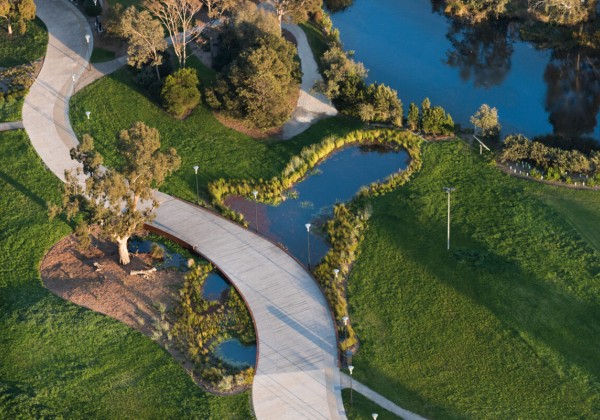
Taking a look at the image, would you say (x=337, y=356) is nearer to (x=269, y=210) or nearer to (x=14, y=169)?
(x=269, y=210)

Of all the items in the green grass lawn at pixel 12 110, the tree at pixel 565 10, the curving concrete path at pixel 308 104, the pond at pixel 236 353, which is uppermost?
the tree at pixel 565 10

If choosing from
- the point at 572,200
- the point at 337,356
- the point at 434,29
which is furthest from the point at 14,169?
the point at 434,29

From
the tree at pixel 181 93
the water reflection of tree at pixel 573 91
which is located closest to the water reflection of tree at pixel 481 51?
the water reflection of tree at pixel 573 91

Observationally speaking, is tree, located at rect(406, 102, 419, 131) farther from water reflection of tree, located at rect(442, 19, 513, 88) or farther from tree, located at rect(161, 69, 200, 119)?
tree, located at rect(161, 69, 200, 119)

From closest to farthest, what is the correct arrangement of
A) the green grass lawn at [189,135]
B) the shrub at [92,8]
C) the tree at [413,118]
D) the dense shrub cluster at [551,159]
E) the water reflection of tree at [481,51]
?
the dense shrub cluster at [551,159] → the green grass lawn at [189,135] → the tree at [413,118] → the water reflection of tree at [481,51] → the shrub at [92,8]

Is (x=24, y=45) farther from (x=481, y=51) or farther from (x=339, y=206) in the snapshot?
(x=481, y=51)

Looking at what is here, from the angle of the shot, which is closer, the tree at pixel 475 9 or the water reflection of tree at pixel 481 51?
the water reflection of tree at pixel 481 51

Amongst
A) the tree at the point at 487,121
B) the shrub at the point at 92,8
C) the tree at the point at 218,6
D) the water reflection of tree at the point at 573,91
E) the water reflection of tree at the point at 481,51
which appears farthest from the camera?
the shrub at the point at 92,8

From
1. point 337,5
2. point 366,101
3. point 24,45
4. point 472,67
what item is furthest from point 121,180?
point 337,5

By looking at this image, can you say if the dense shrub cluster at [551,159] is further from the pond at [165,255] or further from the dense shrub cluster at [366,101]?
the pond at [165,255]
